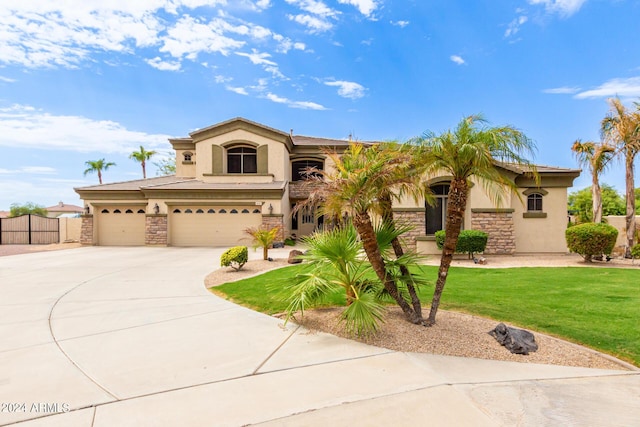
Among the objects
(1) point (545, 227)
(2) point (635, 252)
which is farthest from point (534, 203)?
(2) point (635, 252)

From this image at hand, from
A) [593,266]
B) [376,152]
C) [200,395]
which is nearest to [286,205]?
[593,266]

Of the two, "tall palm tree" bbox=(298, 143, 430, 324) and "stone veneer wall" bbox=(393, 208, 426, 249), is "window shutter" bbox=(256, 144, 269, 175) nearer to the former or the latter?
"stone veneer wall" bbox=(393, 208, 426, 249)

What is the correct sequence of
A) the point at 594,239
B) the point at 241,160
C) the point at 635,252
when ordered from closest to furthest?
1. the point at 594,239
2. the point at 635,252
3. the point at 241,160

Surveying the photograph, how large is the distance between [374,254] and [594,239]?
41.3 feet

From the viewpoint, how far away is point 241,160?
24281mm

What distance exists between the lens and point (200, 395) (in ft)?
11.7

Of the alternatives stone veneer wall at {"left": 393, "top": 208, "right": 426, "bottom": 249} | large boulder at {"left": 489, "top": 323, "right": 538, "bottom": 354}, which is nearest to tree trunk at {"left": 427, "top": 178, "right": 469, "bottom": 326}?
large boulder at {"left": 489, "top": 323, "right": 538, "bottom": 354}

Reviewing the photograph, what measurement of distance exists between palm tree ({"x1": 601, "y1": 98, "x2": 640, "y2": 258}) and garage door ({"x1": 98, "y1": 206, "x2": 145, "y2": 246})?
25.4 metres

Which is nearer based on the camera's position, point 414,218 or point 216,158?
point 414,218

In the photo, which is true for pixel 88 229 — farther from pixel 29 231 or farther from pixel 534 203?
pixel 534 203

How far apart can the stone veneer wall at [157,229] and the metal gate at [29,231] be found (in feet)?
31.8

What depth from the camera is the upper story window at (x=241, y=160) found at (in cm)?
2425

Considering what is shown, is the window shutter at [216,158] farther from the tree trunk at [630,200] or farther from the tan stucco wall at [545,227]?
the tree trunk at [630,200]

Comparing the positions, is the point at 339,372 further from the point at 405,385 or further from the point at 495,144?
the point at 495,144
